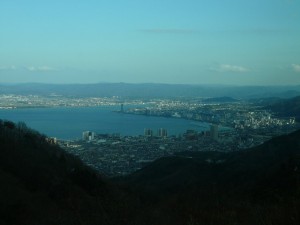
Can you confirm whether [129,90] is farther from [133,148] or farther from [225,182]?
[225,182]

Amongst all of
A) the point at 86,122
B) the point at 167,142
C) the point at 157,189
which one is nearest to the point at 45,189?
the point at 157,189

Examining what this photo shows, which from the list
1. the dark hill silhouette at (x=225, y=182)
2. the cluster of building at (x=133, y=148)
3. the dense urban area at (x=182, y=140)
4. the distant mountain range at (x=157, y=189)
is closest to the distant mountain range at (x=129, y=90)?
the dense urban area at (x=182, y=140)

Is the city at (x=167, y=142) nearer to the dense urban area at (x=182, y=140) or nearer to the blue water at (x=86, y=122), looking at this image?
the dense urban area at (x=182, y=140)

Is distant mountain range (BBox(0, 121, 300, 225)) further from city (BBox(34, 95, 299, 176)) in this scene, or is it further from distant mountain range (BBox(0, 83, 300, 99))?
A: distant mountain range (BBox(0, 83, 300, 99))

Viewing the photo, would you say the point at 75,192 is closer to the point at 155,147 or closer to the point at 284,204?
the point at 284,204

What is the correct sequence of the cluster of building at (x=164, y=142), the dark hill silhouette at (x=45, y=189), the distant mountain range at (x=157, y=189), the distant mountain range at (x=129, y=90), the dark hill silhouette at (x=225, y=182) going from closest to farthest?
the dark hill silhouette at (x=225, y=182), the distant mountain range at (x=157, y=189), the dark hill silhouette at (x=45, y=189), the cluster of building at (x=164, y=142), the distant mountain range at (x=129, y=90)

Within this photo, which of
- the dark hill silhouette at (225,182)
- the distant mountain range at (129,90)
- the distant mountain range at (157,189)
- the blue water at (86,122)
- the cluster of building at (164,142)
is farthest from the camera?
the distant mountain range at (129,90)

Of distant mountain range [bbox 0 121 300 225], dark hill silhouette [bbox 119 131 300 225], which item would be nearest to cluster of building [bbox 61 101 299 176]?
dark hill silhouette [bbox 119 131 300 225]
